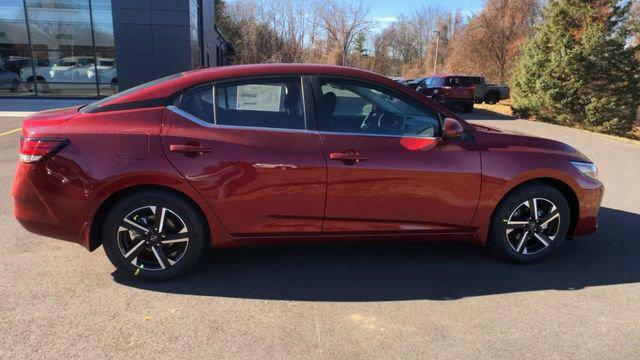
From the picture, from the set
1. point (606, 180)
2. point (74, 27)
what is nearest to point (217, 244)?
point (606, 180)

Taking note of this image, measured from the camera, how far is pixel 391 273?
13.0 ft

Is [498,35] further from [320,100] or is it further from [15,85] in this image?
[320,100]

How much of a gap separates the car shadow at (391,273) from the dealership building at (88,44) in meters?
17.2

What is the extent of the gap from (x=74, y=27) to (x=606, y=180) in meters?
19.4

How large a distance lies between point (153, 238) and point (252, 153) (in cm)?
97

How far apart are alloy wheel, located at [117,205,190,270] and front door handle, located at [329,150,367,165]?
1241mm

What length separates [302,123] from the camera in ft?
12.1

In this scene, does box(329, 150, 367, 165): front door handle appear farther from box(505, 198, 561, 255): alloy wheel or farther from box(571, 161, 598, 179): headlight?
box(571, 161, 598, 179): headlight

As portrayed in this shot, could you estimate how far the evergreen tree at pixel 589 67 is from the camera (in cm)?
1766

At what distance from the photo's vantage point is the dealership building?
19094 mm

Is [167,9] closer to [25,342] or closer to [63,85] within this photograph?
[63,85]

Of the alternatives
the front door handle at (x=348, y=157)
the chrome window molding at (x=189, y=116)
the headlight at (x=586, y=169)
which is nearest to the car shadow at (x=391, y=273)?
the headlight at (x=586, y=169)

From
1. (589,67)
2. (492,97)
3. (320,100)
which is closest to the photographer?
(320,100)

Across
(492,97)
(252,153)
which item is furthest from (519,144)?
(492,97)
